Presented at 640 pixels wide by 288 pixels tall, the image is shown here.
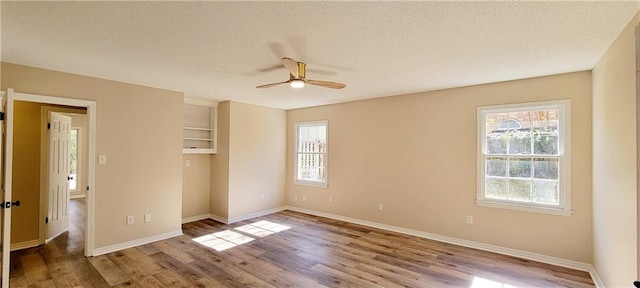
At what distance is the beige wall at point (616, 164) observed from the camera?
2049mm

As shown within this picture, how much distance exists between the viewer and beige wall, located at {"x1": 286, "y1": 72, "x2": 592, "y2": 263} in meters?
3.29

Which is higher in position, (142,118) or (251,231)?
(142,118)

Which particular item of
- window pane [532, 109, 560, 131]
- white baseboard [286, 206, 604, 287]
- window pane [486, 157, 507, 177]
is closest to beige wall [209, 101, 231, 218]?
white baseboard [286, 206, 604, 287]

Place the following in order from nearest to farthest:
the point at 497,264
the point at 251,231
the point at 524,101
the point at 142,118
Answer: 1. the point at 497,264
2. the point at 524,101
3. the point at 142,118
4. the point at 251,231

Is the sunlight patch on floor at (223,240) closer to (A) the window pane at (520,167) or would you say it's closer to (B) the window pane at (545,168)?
(A) the window pane at (520,167)

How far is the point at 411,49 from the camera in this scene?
2.58 meters

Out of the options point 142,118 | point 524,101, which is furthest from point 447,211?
point 142,118

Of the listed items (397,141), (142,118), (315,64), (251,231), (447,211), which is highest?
(315,64)

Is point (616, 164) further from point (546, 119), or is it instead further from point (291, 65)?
point (291, 65)

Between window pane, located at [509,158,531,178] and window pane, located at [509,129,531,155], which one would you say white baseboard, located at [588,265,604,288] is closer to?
window pane, located at [509,158,531,178]

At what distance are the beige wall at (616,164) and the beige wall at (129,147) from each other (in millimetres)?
5193

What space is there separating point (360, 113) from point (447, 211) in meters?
2.23

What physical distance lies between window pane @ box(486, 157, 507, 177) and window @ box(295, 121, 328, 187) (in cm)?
295

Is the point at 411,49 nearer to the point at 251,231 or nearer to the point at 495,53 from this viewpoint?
the point at 495,53
